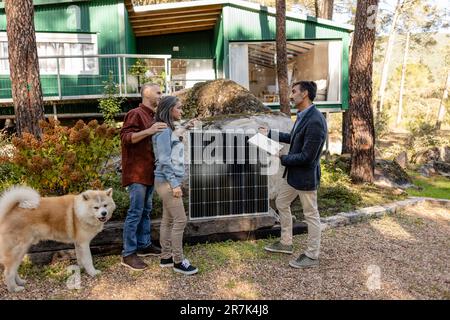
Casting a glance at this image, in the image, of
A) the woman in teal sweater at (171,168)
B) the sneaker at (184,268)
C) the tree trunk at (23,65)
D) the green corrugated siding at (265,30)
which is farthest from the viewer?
the green corrugated siding at (265,30)

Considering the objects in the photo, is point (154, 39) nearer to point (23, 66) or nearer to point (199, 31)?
point (199, 31)

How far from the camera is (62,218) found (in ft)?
13.1

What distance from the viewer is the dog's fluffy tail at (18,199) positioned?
3.79 metres

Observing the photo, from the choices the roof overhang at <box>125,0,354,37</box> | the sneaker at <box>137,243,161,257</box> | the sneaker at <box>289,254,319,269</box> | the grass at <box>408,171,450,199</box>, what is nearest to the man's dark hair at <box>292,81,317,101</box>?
the sneaker at <box>289,254,319,269</box>

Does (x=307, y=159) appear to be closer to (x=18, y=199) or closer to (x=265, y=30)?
(x=18, y=199)

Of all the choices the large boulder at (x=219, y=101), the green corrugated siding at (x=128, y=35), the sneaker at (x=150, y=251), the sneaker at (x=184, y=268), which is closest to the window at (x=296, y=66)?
the green corrugated siding at (x=128, y=35)

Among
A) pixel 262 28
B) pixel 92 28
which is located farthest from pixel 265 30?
pixel 92 28

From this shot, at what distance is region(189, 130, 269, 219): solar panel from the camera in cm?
501

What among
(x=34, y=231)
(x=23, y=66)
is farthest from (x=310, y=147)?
(x=23, y=66)

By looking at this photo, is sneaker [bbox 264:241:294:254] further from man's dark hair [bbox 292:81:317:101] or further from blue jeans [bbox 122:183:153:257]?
man's dark hair [bbox 292:81:317:101]

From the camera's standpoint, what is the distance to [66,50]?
14094 mm

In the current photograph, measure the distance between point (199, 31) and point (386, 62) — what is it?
658 inches

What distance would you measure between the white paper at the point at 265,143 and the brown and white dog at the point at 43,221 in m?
1.93

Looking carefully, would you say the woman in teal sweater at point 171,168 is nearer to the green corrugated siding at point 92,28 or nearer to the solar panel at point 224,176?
the solar panel at point 224,176
